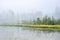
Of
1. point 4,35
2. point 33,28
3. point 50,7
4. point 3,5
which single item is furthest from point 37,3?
point 4,35

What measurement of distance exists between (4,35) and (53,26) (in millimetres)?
519

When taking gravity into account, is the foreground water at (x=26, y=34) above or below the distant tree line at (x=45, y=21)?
below

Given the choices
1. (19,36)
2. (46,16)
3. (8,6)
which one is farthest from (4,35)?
(46,16)

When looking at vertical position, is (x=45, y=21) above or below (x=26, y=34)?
above

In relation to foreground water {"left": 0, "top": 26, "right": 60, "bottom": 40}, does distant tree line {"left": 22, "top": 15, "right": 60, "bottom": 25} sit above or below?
above

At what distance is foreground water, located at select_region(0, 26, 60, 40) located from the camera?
3.67 ft

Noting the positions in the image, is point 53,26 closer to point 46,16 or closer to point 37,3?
point 46,16

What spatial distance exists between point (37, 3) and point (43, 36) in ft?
1.14

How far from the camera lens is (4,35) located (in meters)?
1.19

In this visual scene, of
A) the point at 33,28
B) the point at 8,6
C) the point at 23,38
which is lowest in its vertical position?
the point at 23,38

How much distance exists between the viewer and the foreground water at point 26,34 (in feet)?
3.67

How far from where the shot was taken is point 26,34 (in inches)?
45.6

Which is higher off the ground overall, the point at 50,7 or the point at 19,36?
the point at 50,7

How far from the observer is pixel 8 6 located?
121 cm
